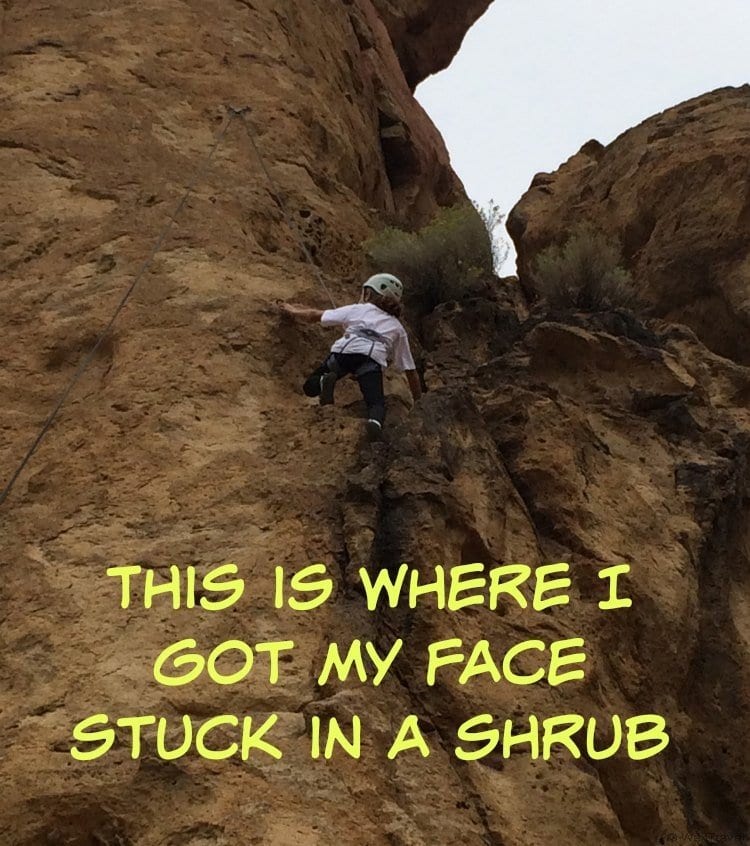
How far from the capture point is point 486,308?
36.4 feet

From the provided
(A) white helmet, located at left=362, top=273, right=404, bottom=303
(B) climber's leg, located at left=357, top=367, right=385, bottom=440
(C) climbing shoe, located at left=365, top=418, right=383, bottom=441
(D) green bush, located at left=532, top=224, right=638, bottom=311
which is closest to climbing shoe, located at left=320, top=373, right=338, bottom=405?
(B) climber's leg, located at left=357, top=367, right=385, bottom=440

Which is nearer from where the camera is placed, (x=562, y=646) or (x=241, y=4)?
(x=562, y=646)

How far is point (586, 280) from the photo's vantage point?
11.8 m

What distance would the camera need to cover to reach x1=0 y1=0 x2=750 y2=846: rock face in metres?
5.80

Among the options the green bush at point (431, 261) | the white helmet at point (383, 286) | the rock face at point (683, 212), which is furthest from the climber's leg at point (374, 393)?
the rock face at point (683, 212)

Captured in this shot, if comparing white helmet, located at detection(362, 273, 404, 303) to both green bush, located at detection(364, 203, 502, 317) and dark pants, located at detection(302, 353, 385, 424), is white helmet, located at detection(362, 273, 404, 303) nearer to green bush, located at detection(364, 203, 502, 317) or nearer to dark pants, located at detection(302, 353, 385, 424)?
dark pants, located at detection(302, 353, 385, 424)

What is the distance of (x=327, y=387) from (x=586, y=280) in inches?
171

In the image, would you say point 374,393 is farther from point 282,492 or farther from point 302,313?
point 282,492

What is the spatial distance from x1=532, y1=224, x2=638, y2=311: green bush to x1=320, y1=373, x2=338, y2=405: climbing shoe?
13.0 ft

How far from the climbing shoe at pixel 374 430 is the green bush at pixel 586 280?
4.35 metres

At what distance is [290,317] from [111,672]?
11.4 ft

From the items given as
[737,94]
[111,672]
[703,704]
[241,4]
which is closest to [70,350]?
[111,672]

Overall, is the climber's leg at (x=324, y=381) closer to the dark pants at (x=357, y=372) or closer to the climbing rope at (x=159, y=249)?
the dark pants at (x=357, y=372)

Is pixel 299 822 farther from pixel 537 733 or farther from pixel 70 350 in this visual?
pixel 70 350
